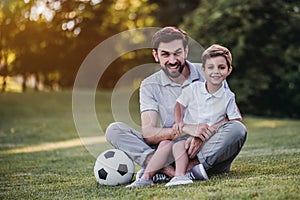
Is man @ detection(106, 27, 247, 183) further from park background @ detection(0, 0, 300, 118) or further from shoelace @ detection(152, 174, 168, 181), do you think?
park background @ detection(0, 0, 300, 118)

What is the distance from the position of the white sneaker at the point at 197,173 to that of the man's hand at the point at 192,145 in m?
0.09

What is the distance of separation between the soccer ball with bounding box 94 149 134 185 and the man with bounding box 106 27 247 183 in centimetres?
6

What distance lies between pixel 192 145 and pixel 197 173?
20 cm

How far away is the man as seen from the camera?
13.5 feet

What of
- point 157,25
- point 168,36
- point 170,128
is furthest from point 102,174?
point 157,25

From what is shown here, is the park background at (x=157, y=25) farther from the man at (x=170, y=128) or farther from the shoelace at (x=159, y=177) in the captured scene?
the shoelace at (x=159, y=177)

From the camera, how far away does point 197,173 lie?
413cm

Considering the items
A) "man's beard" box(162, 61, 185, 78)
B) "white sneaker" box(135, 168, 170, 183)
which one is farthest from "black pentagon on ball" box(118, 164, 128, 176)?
"man's beard" box(162, 61, 185, 78)

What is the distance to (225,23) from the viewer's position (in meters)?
12.0

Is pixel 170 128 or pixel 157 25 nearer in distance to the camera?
pixel 170 128

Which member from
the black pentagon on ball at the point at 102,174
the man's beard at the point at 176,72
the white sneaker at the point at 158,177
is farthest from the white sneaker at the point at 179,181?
the man's beard at the point at 176,72

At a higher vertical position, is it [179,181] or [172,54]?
[172,54]

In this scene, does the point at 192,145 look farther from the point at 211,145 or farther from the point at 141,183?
the point at 141,183

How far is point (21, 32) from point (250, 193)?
12.5m
